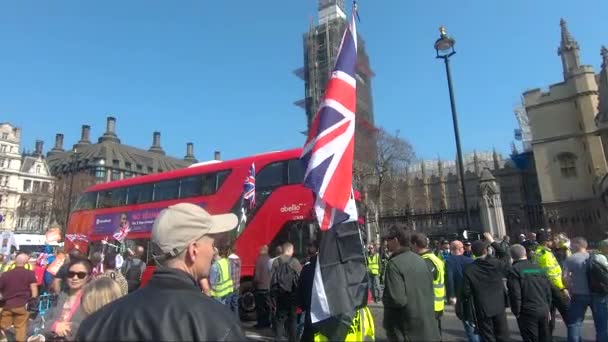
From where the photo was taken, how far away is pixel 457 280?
6.73m

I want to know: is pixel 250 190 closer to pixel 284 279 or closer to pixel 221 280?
pixel 221 280

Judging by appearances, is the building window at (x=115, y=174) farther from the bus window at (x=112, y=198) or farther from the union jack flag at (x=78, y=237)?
the bus window at (x=112, y=198)

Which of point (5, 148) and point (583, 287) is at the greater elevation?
point (5, 148)

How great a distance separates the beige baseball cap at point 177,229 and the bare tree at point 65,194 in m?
45.5

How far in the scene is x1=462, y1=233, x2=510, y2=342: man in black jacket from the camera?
5.44 m

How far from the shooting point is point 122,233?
48.5 feet

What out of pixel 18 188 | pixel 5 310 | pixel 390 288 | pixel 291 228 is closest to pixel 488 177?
pixel 291 228

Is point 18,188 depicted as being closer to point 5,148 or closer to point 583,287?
point 5,148

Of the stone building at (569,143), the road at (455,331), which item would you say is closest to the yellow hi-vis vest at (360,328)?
the road at (455,331)

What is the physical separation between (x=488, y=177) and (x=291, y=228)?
16.0 m

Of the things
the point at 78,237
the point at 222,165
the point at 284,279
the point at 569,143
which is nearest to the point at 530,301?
the point at 284,279

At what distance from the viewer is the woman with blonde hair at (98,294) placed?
10.4ft

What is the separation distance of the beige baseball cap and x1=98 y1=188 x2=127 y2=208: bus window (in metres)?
15.4

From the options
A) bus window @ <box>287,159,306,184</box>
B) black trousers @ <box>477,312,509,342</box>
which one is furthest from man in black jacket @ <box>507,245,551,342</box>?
bus window @ <box>287,159,306,184</box>
